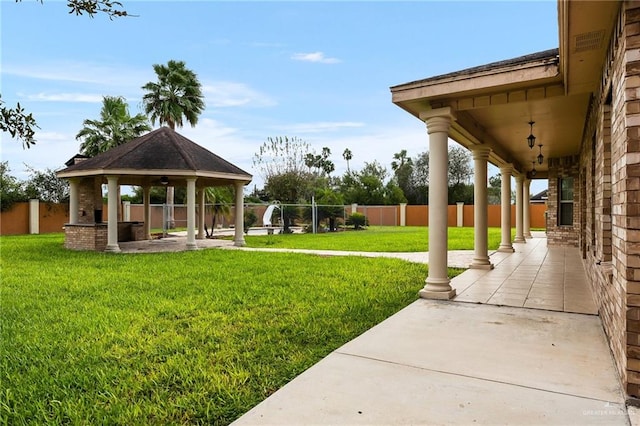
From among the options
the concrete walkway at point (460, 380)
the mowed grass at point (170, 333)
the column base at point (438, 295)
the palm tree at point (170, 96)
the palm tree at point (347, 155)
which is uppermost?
the palm tree at point (347, 155)

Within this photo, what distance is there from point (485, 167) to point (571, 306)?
383cm

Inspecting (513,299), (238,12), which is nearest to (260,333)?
(513,299)

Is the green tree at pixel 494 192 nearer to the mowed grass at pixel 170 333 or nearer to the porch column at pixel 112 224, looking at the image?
the mowed grass at pixel 170 333

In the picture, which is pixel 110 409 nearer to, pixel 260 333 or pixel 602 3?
pixel 260 333

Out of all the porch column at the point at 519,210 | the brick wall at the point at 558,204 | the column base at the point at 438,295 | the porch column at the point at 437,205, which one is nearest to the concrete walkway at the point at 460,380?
the column base at the point at 438,295

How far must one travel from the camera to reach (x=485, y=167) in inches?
323

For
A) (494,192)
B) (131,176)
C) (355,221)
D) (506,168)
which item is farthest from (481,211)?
(494,192)

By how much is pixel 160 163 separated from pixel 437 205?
10213 millimetres

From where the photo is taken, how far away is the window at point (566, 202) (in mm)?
12562

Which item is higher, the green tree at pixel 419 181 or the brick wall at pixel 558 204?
the green tree at pixel 419 181

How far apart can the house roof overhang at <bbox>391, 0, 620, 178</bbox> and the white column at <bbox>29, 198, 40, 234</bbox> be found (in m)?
23.1

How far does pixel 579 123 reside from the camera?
23.2 feet

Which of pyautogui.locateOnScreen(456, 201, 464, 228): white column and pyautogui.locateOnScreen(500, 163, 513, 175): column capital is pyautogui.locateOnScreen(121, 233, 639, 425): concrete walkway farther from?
pyautogui.locateOnScreen(456, 201, 464, 228): white column

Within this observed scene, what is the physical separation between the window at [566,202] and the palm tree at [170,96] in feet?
64.2
